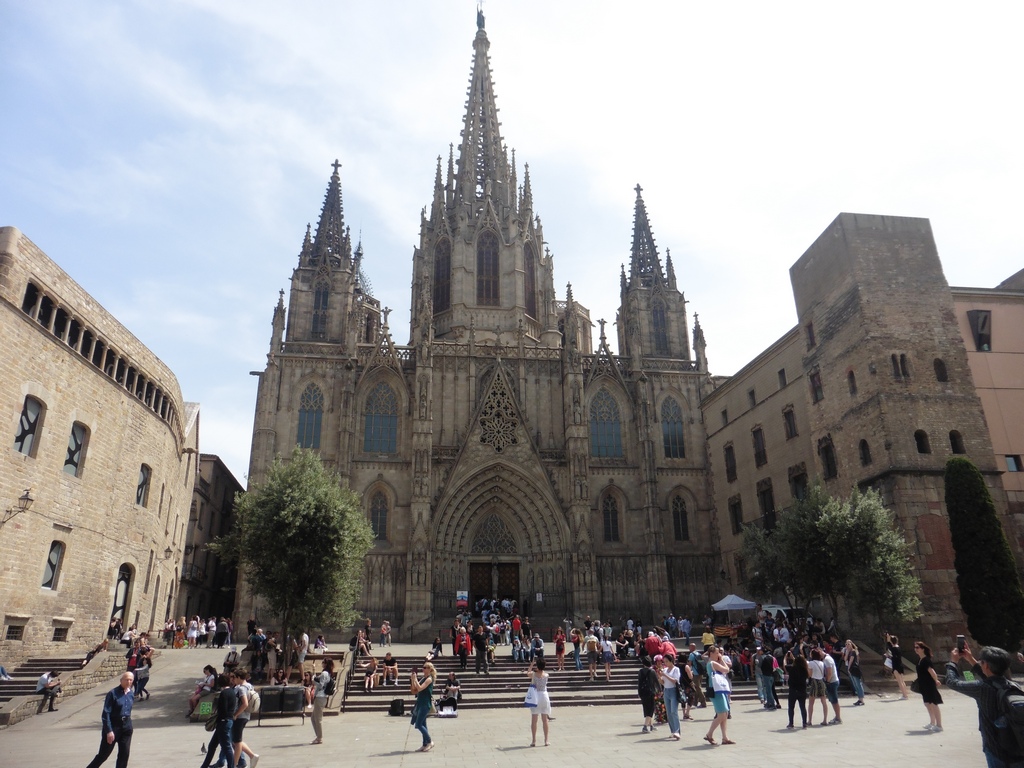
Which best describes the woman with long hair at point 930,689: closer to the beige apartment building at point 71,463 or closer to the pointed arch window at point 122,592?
the beige apartment building at point 71,463

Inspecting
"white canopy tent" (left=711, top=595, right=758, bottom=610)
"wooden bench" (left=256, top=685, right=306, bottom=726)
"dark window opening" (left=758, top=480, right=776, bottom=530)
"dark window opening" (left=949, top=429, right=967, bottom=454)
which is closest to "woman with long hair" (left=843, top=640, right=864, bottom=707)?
"white canopy tent" (left=711, top=595, right=758, bottom=610)

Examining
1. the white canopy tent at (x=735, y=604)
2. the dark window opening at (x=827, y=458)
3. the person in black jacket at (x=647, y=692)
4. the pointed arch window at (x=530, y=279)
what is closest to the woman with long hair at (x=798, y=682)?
the person in black jacket at (x=647, y=692)

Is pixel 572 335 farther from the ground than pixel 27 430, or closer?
farther from the ground

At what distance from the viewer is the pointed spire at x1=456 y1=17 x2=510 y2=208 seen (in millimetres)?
50094

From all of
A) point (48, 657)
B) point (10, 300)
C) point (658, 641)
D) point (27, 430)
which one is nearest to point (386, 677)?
point (658, 641)

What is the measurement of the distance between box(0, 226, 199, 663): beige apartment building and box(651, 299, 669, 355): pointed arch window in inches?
1146

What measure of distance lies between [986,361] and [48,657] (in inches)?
1317

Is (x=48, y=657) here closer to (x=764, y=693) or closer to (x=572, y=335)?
(x=764, y=693)

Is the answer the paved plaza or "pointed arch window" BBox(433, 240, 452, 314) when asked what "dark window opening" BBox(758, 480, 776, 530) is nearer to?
the paved plaza

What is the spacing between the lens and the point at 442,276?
1870 inches

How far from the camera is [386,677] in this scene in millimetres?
19672

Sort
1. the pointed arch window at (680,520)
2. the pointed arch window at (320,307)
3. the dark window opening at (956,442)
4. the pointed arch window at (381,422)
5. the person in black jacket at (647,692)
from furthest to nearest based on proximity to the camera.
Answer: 1. the pointed arch window at (320,307)
2. the pointed arch window at (680,520)
3. the pointed arch window at (381,422)
4. the dark window opening at (956,442)
5. the person in black jacket at (647,692)

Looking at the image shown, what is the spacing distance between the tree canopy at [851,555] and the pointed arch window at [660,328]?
70.5 feet

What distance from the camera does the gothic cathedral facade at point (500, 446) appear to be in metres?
36.0
